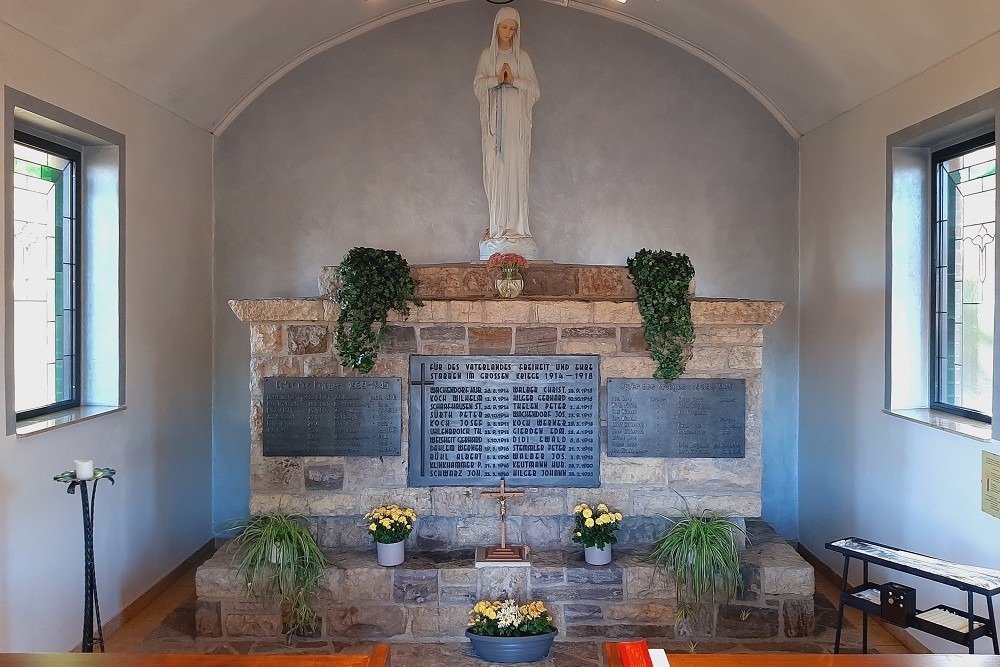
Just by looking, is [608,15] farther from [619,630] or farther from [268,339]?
[619,630]

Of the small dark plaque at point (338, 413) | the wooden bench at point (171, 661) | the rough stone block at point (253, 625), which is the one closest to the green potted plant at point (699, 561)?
the small dark plaque at point (338, 413)

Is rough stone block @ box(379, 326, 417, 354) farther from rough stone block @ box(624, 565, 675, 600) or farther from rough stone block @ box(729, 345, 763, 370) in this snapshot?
rough stone block @ box(729, 345, 763, 370)

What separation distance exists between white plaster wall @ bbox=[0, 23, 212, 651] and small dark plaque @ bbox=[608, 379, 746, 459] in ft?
9.24

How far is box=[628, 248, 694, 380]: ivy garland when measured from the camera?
4.52 meters

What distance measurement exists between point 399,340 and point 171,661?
8.68 feet

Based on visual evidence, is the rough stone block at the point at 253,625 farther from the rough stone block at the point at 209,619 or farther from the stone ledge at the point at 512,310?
the stone ledge at the point at 512,310

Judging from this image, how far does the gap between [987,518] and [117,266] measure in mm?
4618

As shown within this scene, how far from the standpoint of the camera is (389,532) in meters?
4.37

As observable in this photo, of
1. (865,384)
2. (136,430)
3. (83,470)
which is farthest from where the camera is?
(865,384)

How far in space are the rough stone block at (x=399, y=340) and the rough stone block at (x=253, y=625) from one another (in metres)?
1.56

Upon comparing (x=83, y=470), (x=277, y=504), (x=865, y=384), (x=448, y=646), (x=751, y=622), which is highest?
(x=865, y=384)

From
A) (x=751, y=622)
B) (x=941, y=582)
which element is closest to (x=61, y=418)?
(x=751, y=622)

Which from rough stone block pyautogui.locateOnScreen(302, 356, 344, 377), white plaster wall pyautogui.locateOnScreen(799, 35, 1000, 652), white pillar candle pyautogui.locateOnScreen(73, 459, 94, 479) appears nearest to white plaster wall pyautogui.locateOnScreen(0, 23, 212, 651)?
white pillar candle pyautogui.locateOnScreen(73, 459, 94, 479)

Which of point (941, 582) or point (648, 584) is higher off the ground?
point (941, 582)
